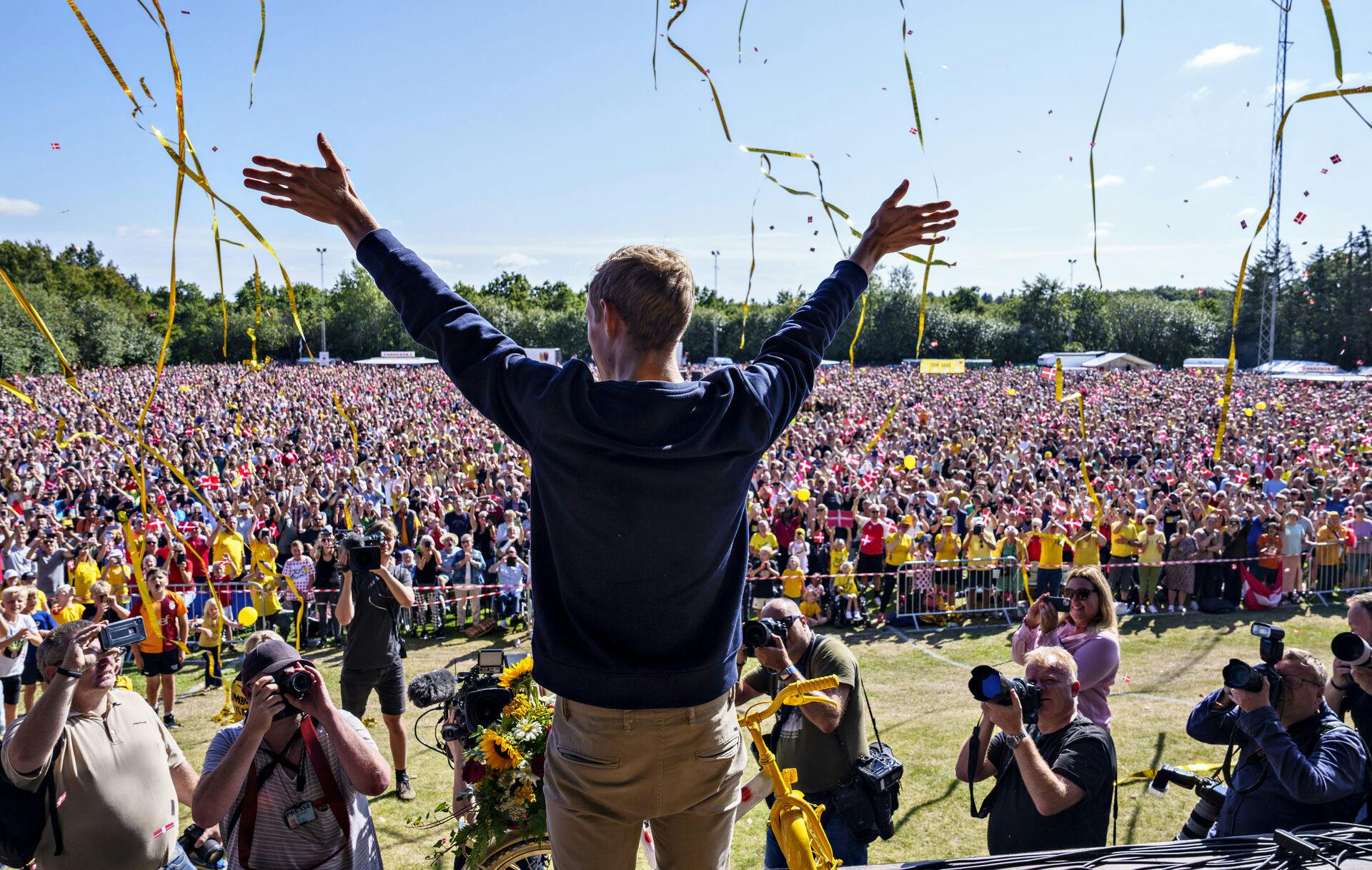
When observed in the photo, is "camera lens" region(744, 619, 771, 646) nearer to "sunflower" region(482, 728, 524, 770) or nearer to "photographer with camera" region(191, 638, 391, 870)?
"sunflower" region(482, 728, 524, 770)

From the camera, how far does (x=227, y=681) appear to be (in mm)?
9531

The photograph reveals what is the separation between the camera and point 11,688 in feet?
25.4

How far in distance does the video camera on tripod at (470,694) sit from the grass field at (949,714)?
159 cm

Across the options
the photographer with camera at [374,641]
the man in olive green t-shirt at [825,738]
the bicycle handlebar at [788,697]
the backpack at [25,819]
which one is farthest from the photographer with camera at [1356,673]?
→ the photographer with camera at [374,641]

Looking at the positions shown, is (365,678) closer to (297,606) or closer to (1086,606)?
(1086,606)

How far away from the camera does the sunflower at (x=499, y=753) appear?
329cm

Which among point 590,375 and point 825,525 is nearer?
point 590,375

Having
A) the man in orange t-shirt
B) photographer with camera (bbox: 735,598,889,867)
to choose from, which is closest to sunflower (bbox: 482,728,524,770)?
photographer with camera (bbox: 735,598,889,867)

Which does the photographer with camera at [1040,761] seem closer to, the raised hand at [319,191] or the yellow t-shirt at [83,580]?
the raised hand at [319,191]

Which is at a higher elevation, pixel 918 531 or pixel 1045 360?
pixel 1045 360

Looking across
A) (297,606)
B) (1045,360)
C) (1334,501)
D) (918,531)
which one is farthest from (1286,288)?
(297,606)

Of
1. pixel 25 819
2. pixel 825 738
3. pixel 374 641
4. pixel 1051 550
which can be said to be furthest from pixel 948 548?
pixel 25 819

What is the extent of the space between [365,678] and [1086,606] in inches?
183

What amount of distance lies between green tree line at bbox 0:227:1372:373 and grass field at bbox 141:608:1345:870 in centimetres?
4941
